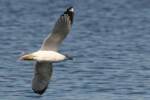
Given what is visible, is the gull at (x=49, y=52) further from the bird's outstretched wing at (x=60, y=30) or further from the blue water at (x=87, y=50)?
the blue water at (x=87, y=50)

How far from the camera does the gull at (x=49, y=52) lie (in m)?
13.7

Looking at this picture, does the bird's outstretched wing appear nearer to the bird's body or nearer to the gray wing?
the bird's body

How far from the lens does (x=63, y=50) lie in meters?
24.5

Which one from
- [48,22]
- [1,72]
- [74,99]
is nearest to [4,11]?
[48,22]

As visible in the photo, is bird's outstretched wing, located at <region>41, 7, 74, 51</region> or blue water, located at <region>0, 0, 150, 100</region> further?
blue water, located at <region>0, 0, 150, 100</region>

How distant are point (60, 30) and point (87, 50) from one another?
10.4m

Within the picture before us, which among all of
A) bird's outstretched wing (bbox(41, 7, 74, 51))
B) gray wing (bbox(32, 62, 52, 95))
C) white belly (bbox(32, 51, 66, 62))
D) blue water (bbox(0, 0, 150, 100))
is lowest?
blue water (bbox(0, 0, 150, 100))

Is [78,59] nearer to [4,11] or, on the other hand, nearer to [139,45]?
[139,45]

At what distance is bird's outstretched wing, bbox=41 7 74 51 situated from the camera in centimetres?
1390

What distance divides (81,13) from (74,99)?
1828 centimetres

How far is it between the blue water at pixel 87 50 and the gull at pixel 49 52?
3.70 metres

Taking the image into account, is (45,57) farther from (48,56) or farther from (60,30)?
(60,30)

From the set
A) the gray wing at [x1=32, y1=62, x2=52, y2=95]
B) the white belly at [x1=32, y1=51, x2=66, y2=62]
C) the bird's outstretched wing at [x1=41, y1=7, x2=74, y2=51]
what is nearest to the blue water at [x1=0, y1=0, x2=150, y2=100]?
the gray wing at [x1=32, y1=62, x2=52, y2=95]

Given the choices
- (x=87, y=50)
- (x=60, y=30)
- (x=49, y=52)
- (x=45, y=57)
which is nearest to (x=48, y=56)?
(x=45, y=57)
